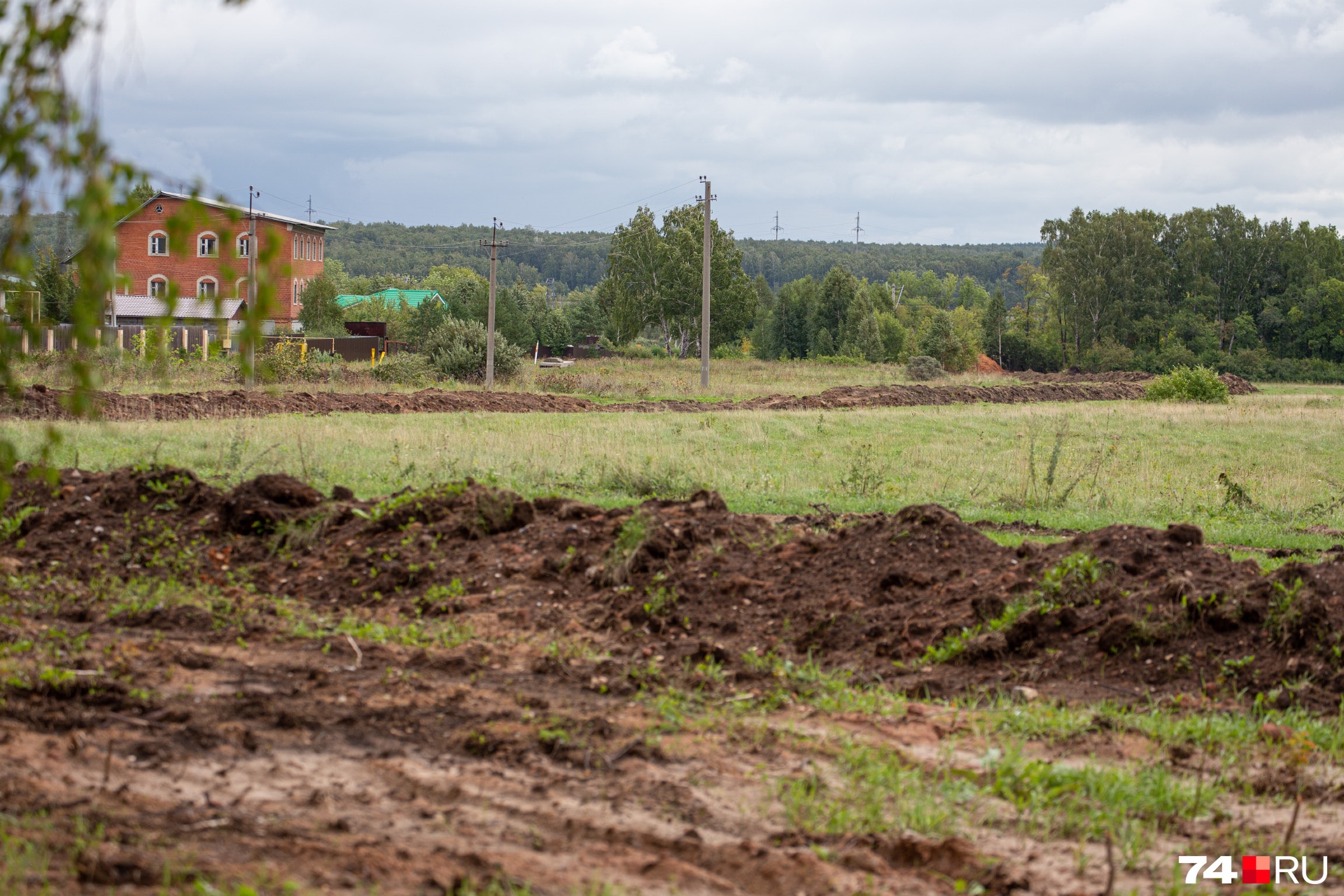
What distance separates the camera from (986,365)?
7544cm

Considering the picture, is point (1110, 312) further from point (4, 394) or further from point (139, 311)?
point (4, 394)

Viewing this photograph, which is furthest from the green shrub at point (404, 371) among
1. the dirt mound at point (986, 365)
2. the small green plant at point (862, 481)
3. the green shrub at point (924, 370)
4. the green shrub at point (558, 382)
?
the dirt mound at point (986, 365)

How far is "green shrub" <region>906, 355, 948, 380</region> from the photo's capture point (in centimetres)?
5125

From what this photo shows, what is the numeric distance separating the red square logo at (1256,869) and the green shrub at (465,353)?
34340mm

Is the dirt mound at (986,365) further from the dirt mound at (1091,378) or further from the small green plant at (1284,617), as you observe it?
the small green plant at (1284,617)

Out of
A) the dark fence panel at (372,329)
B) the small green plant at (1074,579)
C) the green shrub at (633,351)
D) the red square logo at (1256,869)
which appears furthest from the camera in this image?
the green shrub at (633,351)

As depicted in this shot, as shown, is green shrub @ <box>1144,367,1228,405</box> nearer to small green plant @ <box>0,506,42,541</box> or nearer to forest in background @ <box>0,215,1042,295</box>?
small green plant @ <box>0,506,42,541</box>

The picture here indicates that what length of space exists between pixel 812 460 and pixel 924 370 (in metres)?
35.8

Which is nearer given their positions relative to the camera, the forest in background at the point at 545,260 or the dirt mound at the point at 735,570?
the dirt mound at the point at 735,570

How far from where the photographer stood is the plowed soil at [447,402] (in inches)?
846

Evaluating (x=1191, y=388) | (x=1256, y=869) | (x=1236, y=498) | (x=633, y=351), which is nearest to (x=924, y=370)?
(x=1191, y=388)

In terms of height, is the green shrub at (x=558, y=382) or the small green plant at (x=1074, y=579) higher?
the green shrub at (x=558, y=382)

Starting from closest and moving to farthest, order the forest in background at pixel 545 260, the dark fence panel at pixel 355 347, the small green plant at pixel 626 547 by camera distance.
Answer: the small green plant at pixel 626 547
the dark fence panel at pixel 355 347
the forest in background at pixel 545 260

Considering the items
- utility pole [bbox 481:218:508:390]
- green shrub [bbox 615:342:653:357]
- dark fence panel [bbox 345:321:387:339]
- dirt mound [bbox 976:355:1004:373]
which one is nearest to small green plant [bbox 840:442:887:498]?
utility pole [bbox 481:218:508:390]
